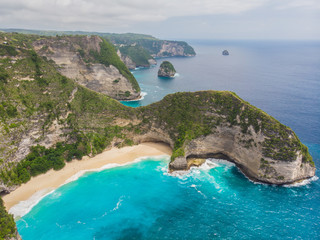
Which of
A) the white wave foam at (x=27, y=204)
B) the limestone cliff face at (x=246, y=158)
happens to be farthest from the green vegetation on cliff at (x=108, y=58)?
the white wave foam at (x=27, y=204)

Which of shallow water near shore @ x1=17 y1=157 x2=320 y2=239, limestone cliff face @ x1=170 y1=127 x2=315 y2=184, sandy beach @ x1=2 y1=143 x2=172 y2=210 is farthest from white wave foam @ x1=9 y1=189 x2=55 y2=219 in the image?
limestone cliff face @ x1=170 y1=127 x2=315 y2=184

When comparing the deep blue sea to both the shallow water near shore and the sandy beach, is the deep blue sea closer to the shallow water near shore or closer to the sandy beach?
the shallow water near shore

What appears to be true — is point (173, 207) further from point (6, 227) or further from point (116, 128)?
point (116, 128)

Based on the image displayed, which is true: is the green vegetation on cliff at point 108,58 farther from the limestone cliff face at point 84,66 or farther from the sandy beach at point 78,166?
the sandy beach at point 78,166

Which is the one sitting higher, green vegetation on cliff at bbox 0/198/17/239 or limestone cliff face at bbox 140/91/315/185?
limestone cliff face at bbox 140/91/315/185

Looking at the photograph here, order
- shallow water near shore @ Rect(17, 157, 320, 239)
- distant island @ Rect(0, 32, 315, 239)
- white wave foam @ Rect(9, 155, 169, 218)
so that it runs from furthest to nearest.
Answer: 1. distant island @ Rect(0, 32, 315, 239)
2. white wave foam @ Rect(9, 155, 169, 218)
3. shallow water near shore @ Rect(17, 157, 320, 239)
